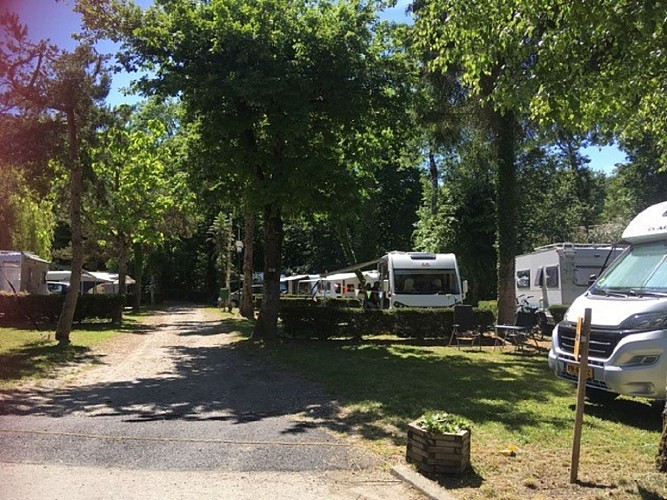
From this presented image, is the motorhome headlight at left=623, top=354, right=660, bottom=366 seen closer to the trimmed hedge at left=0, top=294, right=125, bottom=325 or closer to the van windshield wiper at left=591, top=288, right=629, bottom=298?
the van windshield wiper at left=591, top=288, right=629, bottom=298

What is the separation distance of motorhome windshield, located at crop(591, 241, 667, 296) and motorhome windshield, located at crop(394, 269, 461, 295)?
37.5ft

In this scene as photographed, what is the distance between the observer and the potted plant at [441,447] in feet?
17.0

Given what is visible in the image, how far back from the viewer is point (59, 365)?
40.6 ft

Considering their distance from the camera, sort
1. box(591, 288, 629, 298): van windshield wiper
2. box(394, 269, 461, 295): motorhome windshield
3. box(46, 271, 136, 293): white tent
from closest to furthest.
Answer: box(591, 288, 629, 298): van windshield wiper → box(394, 269, 461, 295): motorhome windshield → box(46, 271, 136, 293): white tent

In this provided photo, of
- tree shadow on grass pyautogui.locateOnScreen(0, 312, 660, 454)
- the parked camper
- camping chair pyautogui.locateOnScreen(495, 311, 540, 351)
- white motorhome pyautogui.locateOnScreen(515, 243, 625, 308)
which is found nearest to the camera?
tree shadow on grass pyautogui.locateOnScreen(0, 312, 660, 454)

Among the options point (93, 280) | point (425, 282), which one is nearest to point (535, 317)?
point (425, 282)

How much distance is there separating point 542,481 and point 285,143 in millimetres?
12032

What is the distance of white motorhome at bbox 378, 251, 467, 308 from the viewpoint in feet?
65.2

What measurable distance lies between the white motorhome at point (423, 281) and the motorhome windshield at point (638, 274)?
37.0 ft

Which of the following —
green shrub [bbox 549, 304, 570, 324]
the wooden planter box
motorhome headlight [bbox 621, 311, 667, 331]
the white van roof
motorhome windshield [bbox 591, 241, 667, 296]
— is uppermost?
the white van roof

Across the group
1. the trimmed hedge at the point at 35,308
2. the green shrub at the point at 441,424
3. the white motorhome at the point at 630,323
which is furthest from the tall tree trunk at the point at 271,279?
the green shrub at the point at 441,424

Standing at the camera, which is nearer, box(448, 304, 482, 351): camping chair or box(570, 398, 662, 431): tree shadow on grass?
box(570, 398, 662, 431): tree shadow on grass

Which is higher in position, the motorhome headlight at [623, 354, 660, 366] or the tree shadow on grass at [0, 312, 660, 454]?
the motorhome headlight at [623, 354, 660, 366]

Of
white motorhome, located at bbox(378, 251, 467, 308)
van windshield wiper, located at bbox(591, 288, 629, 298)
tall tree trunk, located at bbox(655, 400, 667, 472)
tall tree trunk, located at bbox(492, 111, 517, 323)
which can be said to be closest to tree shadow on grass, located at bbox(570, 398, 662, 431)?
van windshield wiper, located at bbox(591, 288, 629, 298)
